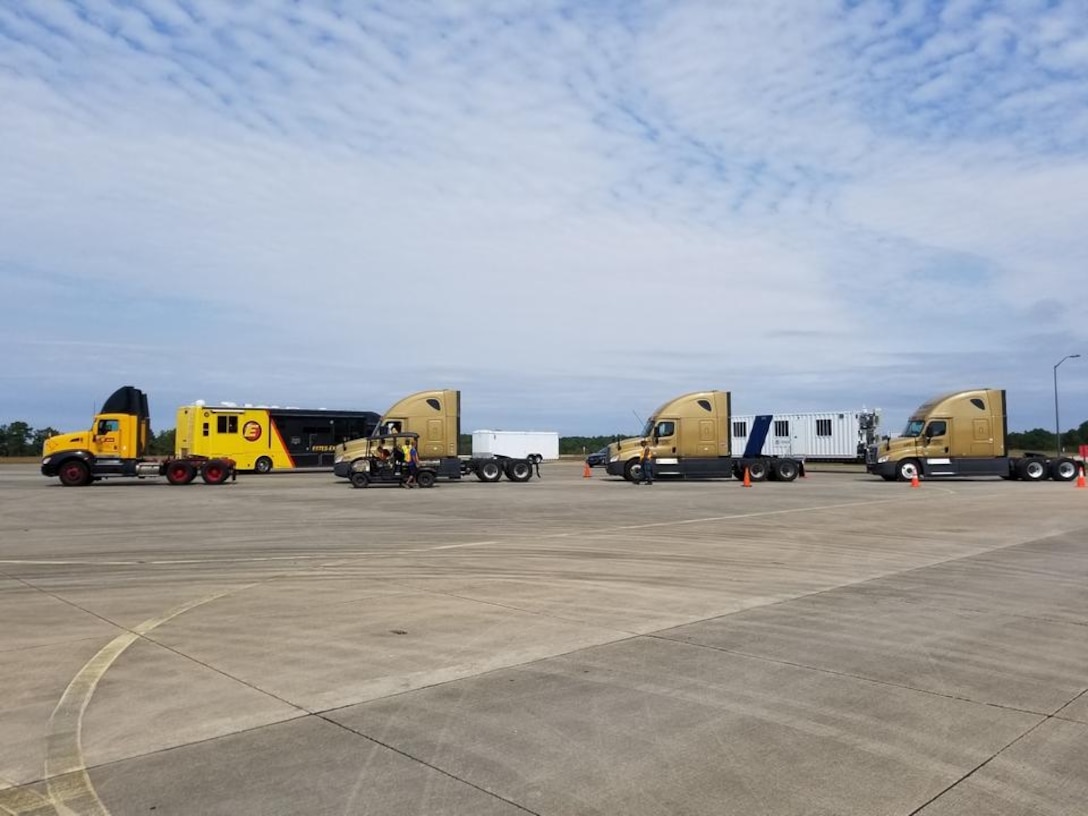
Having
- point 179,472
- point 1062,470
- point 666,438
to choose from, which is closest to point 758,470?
point 666,438

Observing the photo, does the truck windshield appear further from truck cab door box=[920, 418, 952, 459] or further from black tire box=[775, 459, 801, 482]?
black tire box=[775, 459, 801, 482]

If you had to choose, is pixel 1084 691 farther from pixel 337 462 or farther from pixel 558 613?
pixel 337 462

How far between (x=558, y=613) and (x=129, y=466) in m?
26.6

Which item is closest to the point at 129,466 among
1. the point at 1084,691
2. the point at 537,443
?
the point at 1084,691

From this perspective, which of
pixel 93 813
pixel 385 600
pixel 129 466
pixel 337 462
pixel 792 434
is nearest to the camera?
pixel 93 813

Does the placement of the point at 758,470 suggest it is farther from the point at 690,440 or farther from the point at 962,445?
the point at 962,445

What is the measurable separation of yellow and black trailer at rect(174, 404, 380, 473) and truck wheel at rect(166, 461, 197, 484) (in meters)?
6.46

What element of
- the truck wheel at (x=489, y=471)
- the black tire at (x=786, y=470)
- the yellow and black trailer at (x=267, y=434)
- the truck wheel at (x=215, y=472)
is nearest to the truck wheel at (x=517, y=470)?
the truck wheel at (x=489, y=471)

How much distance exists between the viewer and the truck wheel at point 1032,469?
34.3 meters

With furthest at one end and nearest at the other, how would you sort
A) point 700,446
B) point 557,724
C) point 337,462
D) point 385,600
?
point 700,446
point 337,462
point 385,600
point 557,724

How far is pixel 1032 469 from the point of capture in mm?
34406

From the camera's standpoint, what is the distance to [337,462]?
32531 mm

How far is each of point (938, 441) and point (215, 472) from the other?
28.0 metres

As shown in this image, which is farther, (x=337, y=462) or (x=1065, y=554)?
(x=337, y=462)
